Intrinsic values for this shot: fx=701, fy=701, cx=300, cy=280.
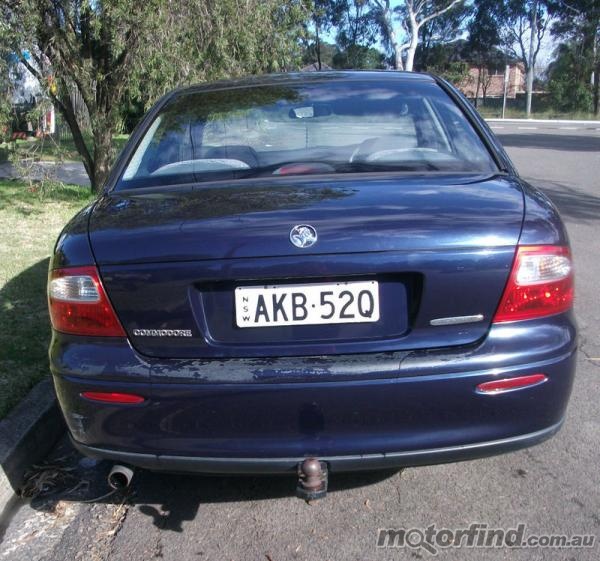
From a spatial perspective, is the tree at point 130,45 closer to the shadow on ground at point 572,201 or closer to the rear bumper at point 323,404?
the shadow on ground at point 572,201

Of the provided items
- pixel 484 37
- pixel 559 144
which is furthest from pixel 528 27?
pixel 559 144

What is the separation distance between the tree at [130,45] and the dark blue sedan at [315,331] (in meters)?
6.38

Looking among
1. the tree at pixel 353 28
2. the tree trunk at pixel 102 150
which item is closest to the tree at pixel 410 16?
the tree at pixel 353 28

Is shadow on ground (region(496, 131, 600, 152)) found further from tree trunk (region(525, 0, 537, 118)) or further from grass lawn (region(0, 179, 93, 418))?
tree trunk (region(525, 0, 537, 118))

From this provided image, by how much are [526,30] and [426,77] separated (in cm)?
6513

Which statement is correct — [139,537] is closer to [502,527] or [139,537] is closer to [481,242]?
[502,527]

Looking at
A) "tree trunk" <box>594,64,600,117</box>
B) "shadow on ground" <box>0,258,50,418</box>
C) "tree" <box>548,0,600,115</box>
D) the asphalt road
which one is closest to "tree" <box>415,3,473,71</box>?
"tree" <box>548,0,600,115</box>

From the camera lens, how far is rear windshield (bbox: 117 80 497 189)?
3033 millimetres

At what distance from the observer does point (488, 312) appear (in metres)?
2.27

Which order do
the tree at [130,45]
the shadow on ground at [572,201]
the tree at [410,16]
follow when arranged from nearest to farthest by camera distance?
1. the tree at [130,45]
2. the shadow on ground at [572,201]
3. the tree at [410,16]

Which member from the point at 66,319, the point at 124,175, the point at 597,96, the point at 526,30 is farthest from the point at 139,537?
the point at 526,30

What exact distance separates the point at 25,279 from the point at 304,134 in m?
3.37

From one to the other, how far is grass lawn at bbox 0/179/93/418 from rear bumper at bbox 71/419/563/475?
1403 mm

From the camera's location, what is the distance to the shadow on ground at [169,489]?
2.84m
